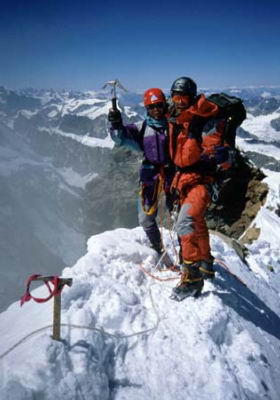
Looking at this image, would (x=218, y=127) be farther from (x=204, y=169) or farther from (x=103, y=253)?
(x=103, y=253)

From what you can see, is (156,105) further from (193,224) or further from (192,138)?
(193,224)

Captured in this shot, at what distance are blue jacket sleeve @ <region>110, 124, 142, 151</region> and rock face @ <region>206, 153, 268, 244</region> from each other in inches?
A: 505

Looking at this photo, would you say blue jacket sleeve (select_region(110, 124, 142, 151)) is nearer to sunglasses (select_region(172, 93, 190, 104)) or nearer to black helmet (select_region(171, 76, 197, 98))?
sunglasses (select_region(172, 93, 190, 104))

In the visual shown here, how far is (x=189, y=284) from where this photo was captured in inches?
216

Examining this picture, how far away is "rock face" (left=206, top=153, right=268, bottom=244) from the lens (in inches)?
711

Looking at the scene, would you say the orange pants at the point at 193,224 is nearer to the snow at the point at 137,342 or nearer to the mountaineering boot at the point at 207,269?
the mountaineering boot at the point at 207,269

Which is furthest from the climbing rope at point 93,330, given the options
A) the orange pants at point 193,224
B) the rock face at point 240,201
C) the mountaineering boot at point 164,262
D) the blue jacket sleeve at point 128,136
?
the rock face at point 240,201

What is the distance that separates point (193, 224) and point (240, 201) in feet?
58.6

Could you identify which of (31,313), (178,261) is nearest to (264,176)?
(178,261)

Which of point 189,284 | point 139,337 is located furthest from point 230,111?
point 139,337

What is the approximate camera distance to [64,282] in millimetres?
3541

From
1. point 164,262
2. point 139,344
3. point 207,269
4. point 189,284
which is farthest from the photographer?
point 164,262

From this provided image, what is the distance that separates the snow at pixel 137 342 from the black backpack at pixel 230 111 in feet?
10.2

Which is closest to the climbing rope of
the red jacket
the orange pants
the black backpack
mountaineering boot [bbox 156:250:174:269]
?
the orange pants
